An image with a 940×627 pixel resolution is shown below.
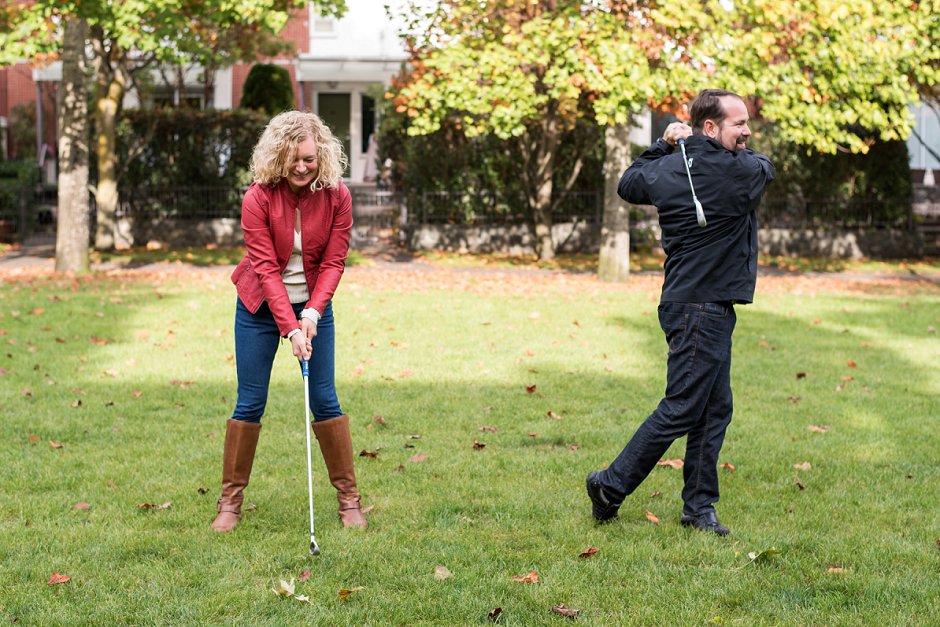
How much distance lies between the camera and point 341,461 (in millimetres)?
4977

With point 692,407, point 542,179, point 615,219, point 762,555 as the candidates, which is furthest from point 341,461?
point 542,179

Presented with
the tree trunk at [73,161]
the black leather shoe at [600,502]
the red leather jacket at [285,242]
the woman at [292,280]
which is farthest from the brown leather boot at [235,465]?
the tree trunk at [73,161]

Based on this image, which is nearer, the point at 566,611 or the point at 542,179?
the point at 566,611

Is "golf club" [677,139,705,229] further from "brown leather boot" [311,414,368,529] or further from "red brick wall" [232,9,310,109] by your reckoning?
"red brick wall" [232,9,310,109]

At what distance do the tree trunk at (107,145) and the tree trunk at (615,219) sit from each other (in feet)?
29.9

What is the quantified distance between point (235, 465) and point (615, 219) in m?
11.8

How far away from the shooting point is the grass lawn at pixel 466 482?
4.04 metres

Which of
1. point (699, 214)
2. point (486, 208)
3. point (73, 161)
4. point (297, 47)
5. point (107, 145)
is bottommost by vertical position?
point (486, 208)

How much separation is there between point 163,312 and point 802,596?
9.07 metres

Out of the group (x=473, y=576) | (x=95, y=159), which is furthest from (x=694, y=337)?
(x=95, y=159)

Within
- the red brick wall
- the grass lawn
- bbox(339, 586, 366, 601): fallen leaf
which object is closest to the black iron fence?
the grass lawn

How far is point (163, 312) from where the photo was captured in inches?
466

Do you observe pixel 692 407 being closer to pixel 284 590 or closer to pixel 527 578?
pixel 527 578

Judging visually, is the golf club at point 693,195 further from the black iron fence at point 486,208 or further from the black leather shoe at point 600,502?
the black iron fence at point 486,208
